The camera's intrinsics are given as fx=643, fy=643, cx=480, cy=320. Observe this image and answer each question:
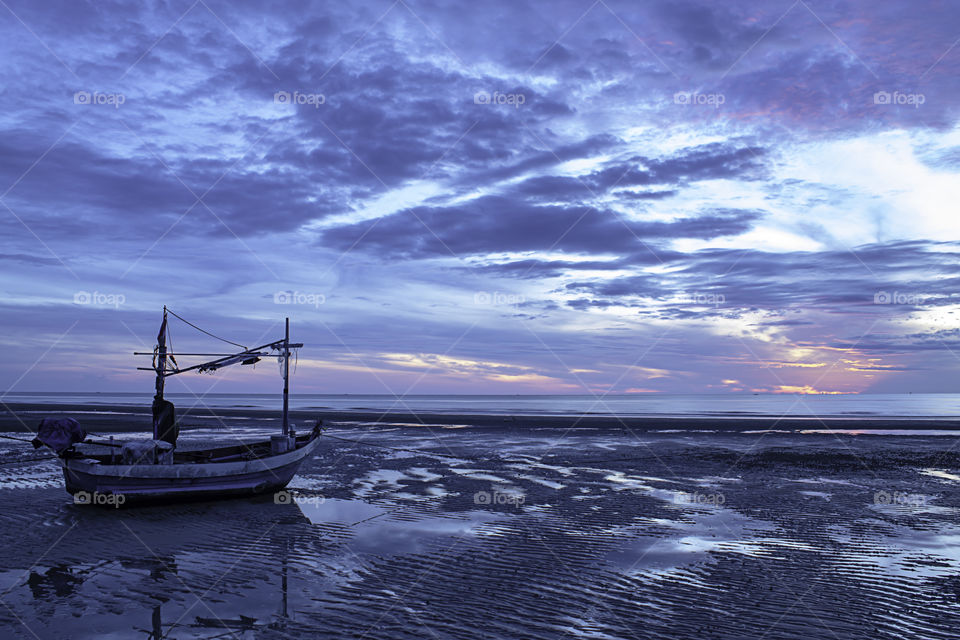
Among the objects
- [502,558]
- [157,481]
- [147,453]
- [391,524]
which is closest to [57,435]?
[147,453]

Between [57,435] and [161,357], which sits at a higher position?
[161,357]

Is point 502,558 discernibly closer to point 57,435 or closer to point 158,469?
point 158,469

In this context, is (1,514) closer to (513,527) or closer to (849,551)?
(513,527)

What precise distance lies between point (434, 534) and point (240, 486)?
9.06 m

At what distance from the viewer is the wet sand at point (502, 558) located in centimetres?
1034

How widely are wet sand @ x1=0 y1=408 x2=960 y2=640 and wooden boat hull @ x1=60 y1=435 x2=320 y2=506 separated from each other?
609 millimetres

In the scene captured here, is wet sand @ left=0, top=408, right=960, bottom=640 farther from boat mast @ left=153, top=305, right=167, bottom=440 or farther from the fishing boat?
boat mast @ left=153, top=305, right=167, bottom=440

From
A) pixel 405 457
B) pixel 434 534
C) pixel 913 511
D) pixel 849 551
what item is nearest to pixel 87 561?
pixel 434 534

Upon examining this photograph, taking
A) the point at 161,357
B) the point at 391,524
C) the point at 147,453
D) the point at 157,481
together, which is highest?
the point at 161,357

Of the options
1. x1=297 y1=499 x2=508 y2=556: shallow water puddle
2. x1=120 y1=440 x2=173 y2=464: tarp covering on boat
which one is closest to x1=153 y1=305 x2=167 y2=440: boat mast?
x1=120 y1=440 x2=173 y2=464: tarp covering on boat

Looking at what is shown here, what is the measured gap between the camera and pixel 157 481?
66.4 feet

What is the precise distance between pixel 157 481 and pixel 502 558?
12.3 m

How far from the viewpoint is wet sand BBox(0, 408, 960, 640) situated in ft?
33.9

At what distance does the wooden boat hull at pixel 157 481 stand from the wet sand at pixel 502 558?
61 cm
